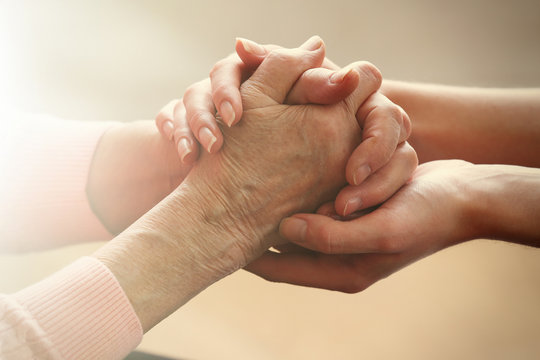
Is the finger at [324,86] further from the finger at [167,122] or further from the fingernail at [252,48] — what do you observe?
the finger at [167,122]

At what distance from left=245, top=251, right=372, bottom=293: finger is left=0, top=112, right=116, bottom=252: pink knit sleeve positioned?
41 cm

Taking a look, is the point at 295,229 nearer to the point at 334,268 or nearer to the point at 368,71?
the point at 334,268

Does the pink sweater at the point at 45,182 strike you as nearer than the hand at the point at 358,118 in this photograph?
No

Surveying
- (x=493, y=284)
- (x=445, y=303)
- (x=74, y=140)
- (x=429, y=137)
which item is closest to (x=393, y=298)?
(x=445, y=303)

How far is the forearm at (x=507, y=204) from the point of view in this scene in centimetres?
68

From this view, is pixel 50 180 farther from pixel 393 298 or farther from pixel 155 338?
pixel 393 298

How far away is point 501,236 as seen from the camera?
72 cm

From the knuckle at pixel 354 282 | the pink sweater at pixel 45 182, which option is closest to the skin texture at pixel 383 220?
the knuckle at pixel 354 282

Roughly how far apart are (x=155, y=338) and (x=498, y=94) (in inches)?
37.3

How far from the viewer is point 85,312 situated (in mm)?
590

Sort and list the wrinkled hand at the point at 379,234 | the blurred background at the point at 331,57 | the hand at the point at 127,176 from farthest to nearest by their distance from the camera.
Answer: the blurred background at the point at 331,57 < the hand at the point at 127,176 < the wrinkled hand at the point at 379,234

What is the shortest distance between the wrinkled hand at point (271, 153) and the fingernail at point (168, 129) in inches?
4.1

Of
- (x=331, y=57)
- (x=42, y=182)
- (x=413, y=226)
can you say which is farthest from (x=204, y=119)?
(x=331, y=57)

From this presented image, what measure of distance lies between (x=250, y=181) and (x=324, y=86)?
176 millimetres
